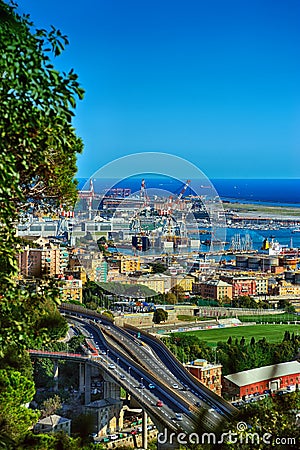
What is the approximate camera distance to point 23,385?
225cm

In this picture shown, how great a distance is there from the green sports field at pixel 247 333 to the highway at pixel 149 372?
1.08 metres

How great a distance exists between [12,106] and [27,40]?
90 mm

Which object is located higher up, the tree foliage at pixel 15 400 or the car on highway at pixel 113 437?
the tree foliage at pixel 15 400

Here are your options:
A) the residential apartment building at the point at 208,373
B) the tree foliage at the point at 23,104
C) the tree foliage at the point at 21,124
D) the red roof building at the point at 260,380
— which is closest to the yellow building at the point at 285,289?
the residential apartment building at the point at 208,373

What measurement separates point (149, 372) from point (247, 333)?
10.2 ft

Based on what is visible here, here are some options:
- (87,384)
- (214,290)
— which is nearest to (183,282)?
(214,290)

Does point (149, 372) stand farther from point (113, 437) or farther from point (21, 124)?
point (21, 124)

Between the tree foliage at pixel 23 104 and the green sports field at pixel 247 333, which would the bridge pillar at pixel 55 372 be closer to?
the green sports field at pixel 247 333

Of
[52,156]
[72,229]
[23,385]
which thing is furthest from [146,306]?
[52,156]

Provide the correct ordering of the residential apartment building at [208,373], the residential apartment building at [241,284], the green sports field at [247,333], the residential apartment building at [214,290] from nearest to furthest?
the residential apartment building at [208,373]
the green sports field at [247,333]
the residential apartment building at [214,290]
the residential apartment building at [241,284]

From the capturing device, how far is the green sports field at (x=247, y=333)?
753 cm

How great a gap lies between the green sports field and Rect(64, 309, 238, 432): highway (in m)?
1.08

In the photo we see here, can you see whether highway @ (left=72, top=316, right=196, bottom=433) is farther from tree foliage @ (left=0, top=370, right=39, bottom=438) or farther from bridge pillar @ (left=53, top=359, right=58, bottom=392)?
tree foliage @ (left=0, top=370, right=39, bottom=438)

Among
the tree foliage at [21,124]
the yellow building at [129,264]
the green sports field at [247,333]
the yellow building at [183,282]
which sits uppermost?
the tree foliage at [21,124]
